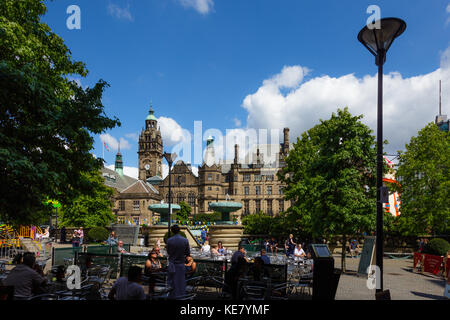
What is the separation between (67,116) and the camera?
9.77 meters

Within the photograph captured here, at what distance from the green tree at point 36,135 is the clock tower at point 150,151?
111286 mm

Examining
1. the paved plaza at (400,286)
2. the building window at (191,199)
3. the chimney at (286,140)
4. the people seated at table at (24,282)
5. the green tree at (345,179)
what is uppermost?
the chimney at (286,140)

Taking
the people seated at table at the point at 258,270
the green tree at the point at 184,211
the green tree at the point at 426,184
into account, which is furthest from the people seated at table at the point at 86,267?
the green tree at the point at 184,211

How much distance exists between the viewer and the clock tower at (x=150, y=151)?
400 feet

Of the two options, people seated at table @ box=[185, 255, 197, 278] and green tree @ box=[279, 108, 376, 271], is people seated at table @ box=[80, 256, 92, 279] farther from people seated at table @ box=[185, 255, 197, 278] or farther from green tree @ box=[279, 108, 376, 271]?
green tree @ box=[279, 108, 376, 271]

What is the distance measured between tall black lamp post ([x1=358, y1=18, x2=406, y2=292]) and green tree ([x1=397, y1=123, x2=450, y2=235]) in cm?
2331

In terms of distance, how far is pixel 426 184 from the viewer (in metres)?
29.6

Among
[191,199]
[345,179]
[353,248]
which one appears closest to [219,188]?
[191,199]

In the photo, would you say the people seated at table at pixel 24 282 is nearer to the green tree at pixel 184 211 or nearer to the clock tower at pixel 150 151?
the green tree at pixel 184 211

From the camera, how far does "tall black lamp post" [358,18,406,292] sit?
7.64m
